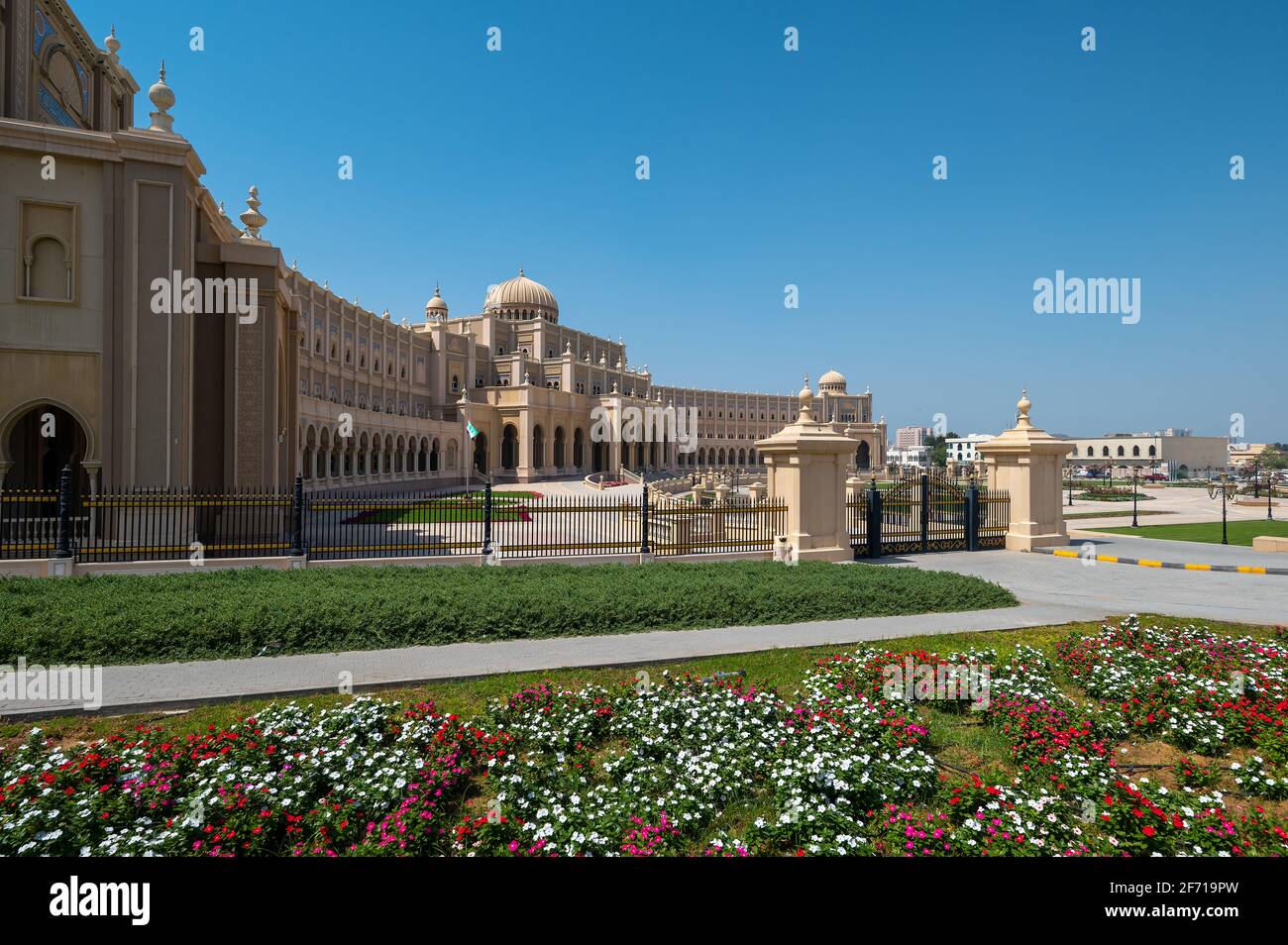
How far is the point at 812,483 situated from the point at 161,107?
15564 mm

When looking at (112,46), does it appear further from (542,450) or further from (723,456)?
(723,456)

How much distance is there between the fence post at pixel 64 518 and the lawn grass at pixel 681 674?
676 centimetres

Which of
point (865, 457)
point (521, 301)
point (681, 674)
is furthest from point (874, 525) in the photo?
point (865, 457)

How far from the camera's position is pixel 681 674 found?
714 centimetres

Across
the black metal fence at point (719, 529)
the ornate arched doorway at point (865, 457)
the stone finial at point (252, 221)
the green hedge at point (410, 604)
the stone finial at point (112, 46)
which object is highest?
the stone finial at point (112, 46)

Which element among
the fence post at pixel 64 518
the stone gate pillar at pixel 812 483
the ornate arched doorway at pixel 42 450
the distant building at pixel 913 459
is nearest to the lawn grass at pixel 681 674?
the stone gate pillar at pixel 812 483

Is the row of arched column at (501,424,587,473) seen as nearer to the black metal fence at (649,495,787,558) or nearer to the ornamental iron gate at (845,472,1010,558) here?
the ornamental iron gate at (845,472,1010,558)

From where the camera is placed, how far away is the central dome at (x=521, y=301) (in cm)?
6850

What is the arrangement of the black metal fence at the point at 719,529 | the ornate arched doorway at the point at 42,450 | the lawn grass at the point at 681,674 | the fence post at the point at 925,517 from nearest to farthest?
the lawn grass at the point at 681,674 < the black metal fence at the point at 719,529 < the ornate arched doorway at the point at 42,450 < the fence post at the point at 925,517

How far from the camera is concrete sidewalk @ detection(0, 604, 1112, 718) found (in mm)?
6305

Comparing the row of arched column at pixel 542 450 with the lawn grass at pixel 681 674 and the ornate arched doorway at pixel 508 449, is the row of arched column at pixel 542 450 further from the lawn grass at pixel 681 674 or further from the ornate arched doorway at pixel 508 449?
the lawn grass at pixel 681 674
